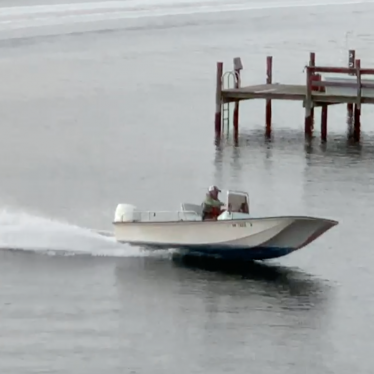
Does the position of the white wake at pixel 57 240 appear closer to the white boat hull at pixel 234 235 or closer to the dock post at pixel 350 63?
the white boat hull at pixel 234 235

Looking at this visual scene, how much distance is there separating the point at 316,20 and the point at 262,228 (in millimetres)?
94904

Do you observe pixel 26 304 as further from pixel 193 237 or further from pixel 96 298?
pixel 193 237

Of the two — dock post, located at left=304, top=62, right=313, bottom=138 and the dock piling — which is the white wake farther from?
the dock piling

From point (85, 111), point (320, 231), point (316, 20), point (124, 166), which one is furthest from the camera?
point (316, 20)

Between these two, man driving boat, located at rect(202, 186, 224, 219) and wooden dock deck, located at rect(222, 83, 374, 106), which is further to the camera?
wooden dock deck, located at rect(222, 83, 374, 106)

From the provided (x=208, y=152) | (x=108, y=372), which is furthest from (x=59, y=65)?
(x=108, y=372)

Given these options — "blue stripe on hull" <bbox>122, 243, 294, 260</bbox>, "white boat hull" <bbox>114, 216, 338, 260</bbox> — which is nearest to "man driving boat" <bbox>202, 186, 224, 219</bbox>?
"white boat hull" <bbox>114, 216, 338, 260</bbox>

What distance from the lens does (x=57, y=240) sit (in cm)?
3672

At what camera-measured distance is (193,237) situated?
34.2 metres

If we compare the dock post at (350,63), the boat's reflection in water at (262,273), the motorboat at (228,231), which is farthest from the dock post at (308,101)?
the motorboat at (228,231)

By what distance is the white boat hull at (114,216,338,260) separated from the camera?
3378 cm

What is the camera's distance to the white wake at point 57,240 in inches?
1414

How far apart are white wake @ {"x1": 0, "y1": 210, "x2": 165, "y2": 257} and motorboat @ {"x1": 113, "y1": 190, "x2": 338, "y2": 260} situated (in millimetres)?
956

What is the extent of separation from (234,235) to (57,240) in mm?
5094
